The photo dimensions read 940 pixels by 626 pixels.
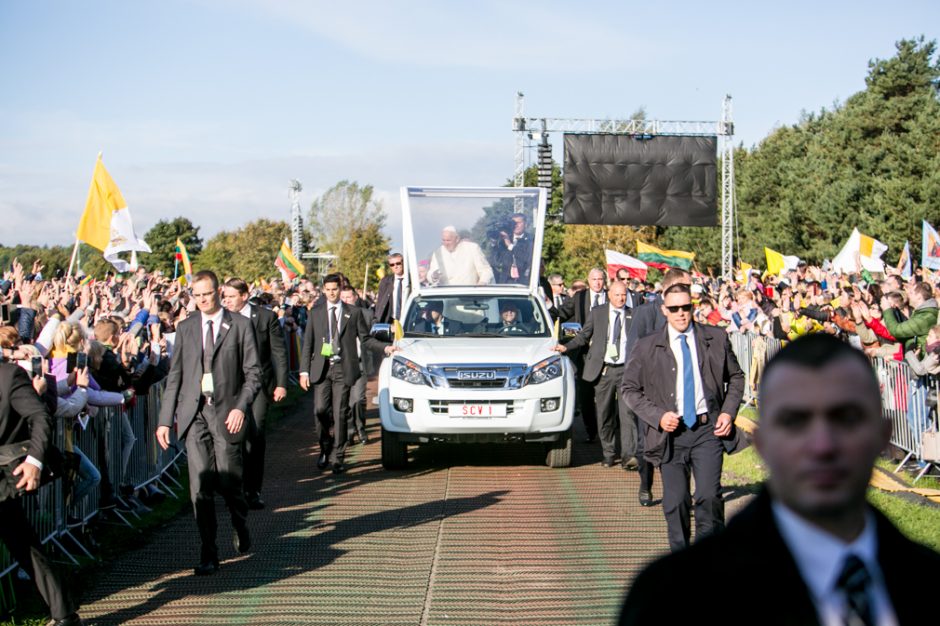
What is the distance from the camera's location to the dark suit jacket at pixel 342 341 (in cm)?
1342

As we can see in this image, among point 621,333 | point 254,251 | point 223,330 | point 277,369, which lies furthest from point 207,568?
point 254,251

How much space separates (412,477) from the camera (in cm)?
1270

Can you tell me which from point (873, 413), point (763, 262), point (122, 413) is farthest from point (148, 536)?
point (763, 262)

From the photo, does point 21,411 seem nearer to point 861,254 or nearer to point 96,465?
point 96,465

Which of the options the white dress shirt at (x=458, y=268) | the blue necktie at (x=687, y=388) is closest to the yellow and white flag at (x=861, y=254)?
the white dress shirt at (x=458, y=268)

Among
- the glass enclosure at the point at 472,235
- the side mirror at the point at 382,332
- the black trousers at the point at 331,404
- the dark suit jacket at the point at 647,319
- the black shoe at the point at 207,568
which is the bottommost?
the black shoe at the point at 207,568

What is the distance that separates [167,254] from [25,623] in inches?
4179

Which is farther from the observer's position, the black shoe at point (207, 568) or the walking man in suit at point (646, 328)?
the walking man in suit at point (646, 328)

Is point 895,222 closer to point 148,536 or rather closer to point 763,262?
point 763,262

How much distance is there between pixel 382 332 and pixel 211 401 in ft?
14.5

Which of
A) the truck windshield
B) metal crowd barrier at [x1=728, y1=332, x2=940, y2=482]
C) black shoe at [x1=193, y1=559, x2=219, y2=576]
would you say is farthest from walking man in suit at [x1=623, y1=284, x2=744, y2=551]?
the truck windshield

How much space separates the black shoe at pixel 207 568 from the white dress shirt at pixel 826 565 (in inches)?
271

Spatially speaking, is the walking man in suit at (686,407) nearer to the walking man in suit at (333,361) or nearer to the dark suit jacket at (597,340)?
the dark suit jacket at (597,340)

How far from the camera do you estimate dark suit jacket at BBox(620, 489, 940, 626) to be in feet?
Result: 6.57
